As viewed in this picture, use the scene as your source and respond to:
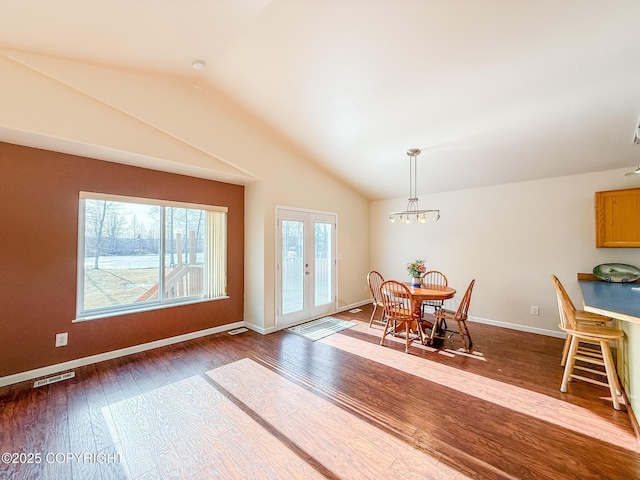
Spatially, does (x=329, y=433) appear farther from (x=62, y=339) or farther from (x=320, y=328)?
(x=62, y=339)

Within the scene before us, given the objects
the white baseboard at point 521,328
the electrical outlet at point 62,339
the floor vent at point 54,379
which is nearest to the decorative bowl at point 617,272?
A: the white baseboard at point 521,328

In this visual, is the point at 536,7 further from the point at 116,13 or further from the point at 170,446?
the point at 170,446

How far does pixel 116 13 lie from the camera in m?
2.09

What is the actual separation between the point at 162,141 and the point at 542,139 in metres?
4.70

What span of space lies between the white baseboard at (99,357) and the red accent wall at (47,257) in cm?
5

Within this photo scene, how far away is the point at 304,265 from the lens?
15.8ft

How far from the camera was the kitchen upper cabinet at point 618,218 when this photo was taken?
3354mm

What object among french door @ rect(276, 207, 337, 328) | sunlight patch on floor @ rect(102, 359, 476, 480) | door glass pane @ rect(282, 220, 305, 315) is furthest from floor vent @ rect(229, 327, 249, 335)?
sunlight patch on floor @ rect(102, 359, 476, 480)

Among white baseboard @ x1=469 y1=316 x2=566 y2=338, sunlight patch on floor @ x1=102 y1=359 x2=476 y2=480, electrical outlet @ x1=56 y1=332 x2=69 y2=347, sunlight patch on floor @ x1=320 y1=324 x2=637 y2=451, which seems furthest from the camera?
white baseboard @ x1=469 y1=316 x2=566 y2=338

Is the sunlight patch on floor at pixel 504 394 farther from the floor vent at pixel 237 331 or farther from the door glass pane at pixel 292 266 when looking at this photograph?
the floor vent at pixel 237 331

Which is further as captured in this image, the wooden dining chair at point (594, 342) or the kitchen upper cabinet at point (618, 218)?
the kitchen upper cabinet at point (618, 218)

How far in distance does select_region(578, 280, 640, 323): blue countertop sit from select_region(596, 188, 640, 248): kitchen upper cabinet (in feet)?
1.82

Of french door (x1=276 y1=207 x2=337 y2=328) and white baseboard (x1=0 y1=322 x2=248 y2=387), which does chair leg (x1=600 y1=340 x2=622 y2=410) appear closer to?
french door (x1=276 y1=207 x2=337 y2=328)

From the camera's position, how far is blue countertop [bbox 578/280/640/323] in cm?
195
